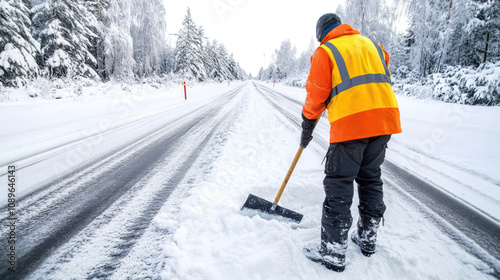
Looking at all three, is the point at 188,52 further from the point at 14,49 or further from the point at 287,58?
the point at 287,58

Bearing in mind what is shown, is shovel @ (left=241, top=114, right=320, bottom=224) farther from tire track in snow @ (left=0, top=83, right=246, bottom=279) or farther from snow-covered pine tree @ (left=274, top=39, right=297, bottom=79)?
snow-covered pine tree @ (left=274, top=39, right=297, bottom=79)

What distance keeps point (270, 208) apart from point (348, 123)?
1.10 meters

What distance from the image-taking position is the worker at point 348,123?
138 cm

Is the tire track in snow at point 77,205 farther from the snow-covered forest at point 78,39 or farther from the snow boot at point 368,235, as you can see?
the snow-covered forest at point 78,39

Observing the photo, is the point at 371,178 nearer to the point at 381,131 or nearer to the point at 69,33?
the point at 381,131

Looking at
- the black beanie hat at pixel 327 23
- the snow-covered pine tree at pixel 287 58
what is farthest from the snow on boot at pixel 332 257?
the snow-covered pine tree at pixel 287 58

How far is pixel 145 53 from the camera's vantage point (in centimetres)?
2011

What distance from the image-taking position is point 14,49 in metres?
9.01

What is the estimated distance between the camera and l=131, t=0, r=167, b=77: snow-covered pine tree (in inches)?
763

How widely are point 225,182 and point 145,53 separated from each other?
22111 mm

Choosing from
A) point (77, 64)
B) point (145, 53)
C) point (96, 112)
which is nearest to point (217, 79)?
point (145, 53)

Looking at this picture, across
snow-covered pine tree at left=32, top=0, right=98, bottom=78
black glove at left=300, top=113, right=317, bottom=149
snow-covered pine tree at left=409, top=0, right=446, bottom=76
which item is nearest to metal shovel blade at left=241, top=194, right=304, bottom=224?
black glove at left=300, top=113, right=317, bottom=149

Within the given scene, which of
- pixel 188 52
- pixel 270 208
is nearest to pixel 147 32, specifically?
pixel 188 52

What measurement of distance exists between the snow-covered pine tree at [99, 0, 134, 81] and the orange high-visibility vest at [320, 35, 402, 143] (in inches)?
730
